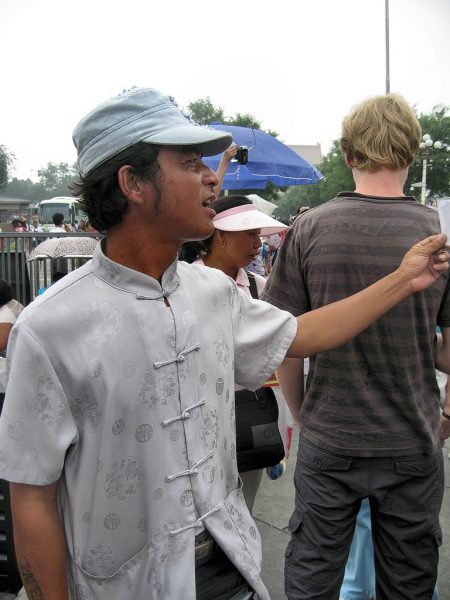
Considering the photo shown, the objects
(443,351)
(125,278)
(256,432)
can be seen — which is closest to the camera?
(125,278)

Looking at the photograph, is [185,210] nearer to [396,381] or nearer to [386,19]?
[396,381]

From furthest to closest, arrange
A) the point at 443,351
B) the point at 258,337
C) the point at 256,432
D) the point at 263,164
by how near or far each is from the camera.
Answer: the point at 263,164 → the point at 256,432 → the point at 443,351 → the point at 258,337

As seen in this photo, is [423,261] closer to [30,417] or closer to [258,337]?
[258,337]

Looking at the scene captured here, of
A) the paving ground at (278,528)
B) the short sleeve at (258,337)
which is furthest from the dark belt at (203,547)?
the paving ground at (278,528)

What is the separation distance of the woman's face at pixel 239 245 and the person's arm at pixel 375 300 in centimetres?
129

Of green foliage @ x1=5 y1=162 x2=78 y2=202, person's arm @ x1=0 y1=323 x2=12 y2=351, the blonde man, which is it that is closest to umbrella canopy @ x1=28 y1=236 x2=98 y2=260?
person's arm @ x1=0 y1=323 x2=12 y2=351

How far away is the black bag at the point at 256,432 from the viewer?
8.91 ft

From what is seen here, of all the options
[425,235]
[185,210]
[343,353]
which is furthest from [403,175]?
[185,210]

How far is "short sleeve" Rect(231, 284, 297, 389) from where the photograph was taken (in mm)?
1699

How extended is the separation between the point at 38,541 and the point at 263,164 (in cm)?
640

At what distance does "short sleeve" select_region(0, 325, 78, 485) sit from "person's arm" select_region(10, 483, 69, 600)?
6 centimetres

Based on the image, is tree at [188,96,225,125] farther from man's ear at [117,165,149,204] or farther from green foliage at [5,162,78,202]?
green foliage at [5,162,78,202]

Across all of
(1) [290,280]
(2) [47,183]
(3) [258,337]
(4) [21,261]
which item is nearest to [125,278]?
(3) [258,337]

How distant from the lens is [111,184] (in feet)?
4.69
